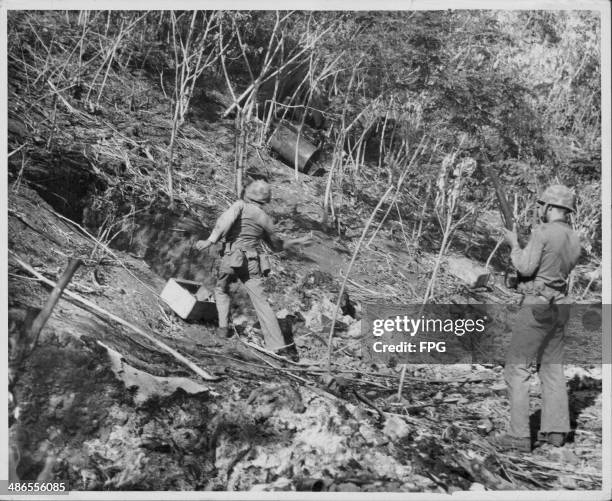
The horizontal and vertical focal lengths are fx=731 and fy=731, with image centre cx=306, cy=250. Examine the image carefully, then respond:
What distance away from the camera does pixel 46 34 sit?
4.60m

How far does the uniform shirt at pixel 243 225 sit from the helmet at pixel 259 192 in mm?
43

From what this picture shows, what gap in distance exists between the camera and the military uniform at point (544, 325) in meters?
3.94

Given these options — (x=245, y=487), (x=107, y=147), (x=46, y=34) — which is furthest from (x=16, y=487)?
(x=46, y=34)

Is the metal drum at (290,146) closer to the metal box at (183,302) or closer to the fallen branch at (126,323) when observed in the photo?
the metal box at (183,302)

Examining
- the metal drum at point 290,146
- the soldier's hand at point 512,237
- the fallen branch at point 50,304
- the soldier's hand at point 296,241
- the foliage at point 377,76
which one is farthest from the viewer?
the metal drum at point 290,146

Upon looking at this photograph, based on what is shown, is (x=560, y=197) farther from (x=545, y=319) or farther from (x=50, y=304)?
(x=50, y=304)

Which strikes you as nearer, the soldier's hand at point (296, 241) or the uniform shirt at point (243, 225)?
the uniform shirt at point (243, 225)

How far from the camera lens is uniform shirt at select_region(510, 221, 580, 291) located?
3.93 m

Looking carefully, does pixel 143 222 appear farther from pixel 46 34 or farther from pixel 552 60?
pixel 552 60

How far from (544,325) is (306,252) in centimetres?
156

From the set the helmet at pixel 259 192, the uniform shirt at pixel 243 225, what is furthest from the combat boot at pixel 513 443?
the helmet at pixel 259 192

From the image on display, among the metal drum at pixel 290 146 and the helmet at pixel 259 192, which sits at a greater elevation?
the metal drum at pixel 290 146

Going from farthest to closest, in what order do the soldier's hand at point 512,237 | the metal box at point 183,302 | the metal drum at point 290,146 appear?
1. the metal drum at point 290,146
2. the metal box at point 183,302
3. the soldier's hand at point 512,237

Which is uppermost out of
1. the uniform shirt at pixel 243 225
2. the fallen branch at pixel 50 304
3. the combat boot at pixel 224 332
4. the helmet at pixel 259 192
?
the helmet at pixel 259 192
